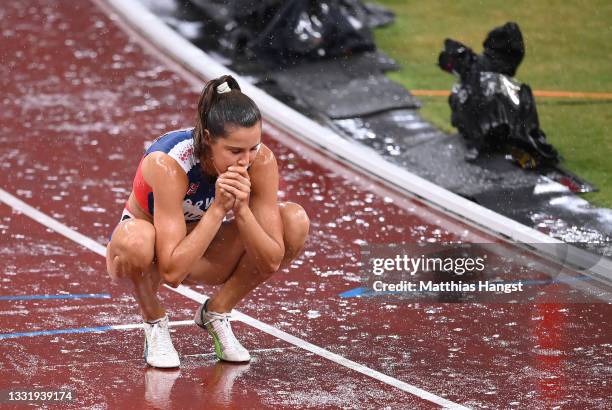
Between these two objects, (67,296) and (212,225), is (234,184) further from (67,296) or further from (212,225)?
(67,296)

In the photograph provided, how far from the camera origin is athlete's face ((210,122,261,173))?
5090mm

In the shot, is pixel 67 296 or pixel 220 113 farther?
pixel 67 296

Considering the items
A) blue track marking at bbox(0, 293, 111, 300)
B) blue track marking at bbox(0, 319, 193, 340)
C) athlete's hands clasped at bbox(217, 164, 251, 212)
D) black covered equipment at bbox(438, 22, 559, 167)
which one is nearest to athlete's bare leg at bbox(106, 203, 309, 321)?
athlete's hands clasped at bbox(217, 164, 251, 212)

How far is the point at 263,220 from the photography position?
5363mm

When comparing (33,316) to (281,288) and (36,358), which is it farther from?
(281,288)

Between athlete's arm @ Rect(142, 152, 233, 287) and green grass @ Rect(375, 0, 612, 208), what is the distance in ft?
12.8

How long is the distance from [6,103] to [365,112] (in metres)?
2.78

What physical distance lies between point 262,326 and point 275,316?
0.16 metres

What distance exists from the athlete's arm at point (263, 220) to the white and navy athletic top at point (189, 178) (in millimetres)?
194

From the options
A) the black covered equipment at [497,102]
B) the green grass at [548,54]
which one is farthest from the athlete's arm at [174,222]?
the black covered equipment at [497,102]

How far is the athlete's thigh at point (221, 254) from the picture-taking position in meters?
5.53

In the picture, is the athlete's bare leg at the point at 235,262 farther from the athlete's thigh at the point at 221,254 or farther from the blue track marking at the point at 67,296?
the blue track marking at the point at 67,296

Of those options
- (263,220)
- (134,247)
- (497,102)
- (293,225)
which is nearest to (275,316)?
(293,225)

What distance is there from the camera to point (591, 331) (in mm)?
6117
